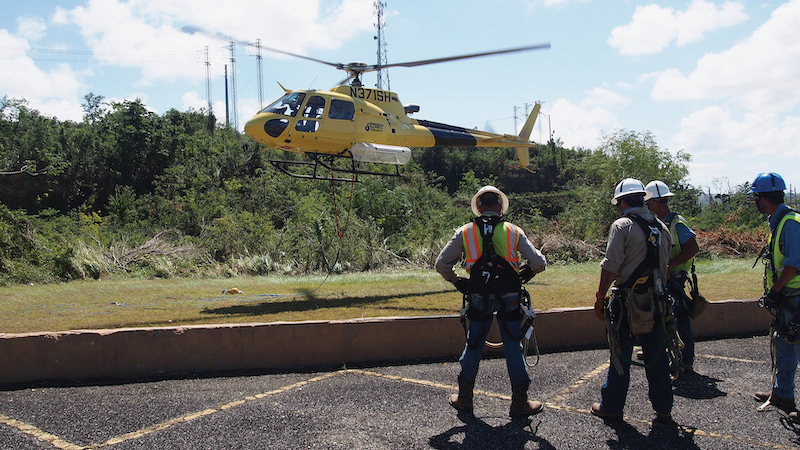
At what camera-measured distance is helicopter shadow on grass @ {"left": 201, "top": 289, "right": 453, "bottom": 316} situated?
Result: 30.1ft

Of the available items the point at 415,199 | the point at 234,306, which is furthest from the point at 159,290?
the point at 415,199

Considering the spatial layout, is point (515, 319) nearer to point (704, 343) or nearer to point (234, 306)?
point (704, 343)

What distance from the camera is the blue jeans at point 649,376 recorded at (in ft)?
14.3

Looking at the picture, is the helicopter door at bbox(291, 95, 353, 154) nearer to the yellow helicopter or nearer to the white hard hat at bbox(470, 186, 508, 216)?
the yellow helicopter

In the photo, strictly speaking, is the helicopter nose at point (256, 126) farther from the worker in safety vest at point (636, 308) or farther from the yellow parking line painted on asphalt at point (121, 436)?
the worker in safety vest at point (636, 308)

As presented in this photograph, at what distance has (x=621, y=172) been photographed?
1069 inches

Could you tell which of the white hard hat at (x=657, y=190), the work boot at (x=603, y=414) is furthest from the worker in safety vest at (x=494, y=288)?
the white hard hat at (x=657, y=190)

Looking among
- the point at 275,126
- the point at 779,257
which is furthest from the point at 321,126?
the point at 779,257

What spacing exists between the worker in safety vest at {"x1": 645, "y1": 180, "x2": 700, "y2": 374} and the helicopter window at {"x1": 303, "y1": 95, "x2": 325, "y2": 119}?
8.08 metres

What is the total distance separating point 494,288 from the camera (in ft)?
14.8

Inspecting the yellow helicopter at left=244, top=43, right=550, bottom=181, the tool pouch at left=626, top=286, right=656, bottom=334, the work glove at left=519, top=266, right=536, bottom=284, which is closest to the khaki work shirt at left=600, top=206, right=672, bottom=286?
the tool pouch at left=626, top=286, right=656, bottom=334

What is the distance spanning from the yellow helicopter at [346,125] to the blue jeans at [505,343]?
7437 mm

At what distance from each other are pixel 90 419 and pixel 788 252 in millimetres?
6278

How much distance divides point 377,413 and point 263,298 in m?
6.89
